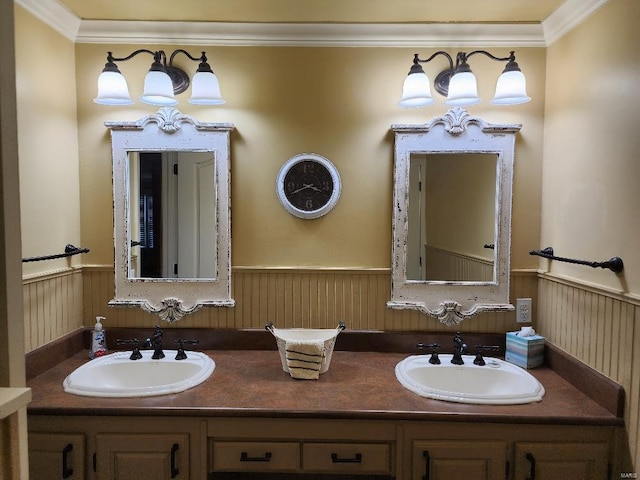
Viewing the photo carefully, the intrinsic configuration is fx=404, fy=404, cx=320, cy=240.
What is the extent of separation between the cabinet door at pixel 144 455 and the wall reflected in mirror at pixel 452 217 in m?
1.20

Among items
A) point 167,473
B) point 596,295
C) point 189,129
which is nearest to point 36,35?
point 189,129

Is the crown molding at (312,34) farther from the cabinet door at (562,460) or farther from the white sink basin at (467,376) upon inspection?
the cabinet door at (562,460)

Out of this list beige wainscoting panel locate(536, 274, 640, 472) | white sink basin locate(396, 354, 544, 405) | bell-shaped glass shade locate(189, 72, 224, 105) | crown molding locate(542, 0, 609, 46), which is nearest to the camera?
beige wainscoting panel locate(536, 274, 640, 472)

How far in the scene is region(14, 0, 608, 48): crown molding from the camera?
1839mm

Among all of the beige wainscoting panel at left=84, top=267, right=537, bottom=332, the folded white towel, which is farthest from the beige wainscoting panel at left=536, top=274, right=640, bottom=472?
the folded white towel

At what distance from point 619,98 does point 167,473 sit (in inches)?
80.0

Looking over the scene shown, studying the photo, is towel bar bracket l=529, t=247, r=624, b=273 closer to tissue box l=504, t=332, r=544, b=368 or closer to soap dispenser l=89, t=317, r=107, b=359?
tissue box l=504, t=332, r=544, b=368

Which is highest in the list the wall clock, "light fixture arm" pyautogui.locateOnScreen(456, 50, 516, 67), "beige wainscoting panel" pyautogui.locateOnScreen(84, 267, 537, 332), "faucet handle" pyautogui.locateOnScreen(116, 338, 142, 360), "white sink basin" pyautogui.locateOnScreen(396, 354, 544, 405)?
"light fixture arm" pyautogui.locateOnScreen(456, 50, 516, 67)

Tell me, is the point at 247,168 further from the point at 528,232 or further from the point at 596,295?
the point at 596,295

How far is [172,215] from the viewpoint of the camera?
6.30ft

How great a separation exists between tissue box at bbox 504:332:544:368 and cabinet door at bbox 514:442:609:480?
42 cm

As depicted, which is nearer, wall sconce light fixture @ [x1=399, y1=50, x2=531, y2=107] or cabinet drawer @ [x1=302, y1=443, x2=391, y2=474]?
cabinet drawer @ [x1=302, y1=443, x2=391, y2=474]

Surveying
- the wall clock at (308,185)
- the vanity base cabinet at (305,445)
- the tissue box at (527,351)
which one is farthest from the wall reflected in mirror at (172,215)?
the tissue box at (527,351)

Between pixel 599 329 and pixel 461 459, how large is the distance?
69cm
